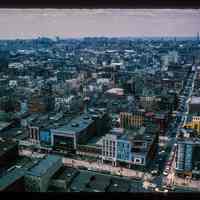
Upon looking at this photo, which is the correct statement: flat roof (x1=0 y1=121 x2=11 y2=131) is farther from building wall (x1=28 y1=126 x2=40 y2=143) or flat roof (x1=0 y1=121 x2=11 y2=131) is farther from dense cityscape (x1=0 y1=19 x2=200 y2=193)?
building wall (x1=28 y1=126 x2=40 y2=143)

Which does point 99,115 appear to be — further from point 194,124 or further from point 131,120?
point 194,124

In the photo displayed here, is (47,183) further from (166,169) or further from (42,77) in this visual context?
(42,77)

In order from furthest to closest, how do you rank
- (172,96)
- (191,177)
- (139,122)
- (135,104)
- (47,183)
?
(172,96) < (135,104) < (139,122) < (191,177) < (47,183)

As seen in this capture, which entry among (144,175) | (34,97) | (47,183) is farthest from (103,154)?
(34,97)

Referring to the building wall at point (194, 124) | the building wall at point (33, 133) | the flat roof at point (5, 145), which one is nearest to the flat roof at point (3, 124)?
the building wall at point (33, 133)

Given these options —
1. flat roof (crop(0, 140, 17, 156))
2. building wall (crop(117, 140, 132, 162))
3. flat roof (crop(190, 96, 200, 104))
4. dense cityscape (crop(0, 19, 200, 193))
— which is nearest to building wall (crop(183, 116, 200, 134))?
dense cityscape (crop(0, 19, 200, 193))
